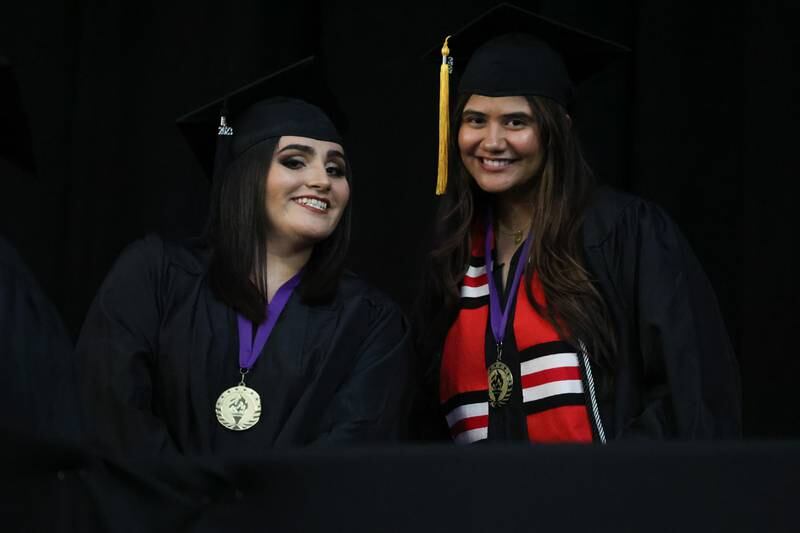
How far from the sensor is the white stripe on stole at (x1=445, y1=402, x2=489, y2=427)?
318cm

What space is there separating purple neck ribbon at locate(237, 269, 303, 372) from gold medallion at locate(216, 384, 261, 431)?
7 cm

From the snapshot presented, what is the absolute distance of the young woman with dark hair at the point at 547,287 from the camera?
9.71ft

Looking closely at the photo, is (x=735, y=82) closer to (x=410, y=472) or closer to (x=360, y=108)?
(x=360, y=108)

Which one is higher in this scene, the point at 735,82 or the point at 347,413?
the point at 735,82

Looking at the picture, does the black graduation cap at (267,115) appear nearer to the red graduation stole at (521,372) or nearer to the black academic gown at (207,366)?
the black academic gown at (207,366)

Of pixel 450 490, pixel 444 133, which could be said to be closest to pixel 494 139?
pixel 444 133

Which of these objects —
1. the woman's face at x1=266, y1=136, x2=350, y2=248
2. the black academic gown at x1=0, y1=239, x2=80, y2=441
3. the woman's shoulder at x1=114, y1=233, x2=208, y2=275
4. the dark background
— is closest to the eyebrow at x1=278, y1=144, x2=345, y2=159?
the woman's face at x1=266, y1=136, x2=350, y2=248

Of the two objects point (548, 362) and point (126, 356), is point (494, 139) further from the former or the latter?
point (126, 356)

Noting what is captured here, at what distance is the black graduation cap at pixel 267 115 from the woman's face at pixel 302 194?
0.05 meters

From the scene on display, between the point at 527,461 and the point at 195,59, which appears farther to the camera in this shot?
the point at 195,59

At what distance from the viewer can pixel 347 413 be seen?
3.03 metres

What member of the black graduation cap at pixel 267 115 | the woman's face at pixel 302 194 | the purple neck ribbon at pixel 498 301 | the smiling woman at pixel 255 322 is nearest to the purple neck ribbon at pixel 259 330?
the smiling woman at pixel 255 322

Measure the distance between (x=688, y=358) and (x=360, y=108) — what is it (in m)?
1.73

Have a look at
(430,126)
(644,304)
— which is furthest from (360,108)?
(644,304)
